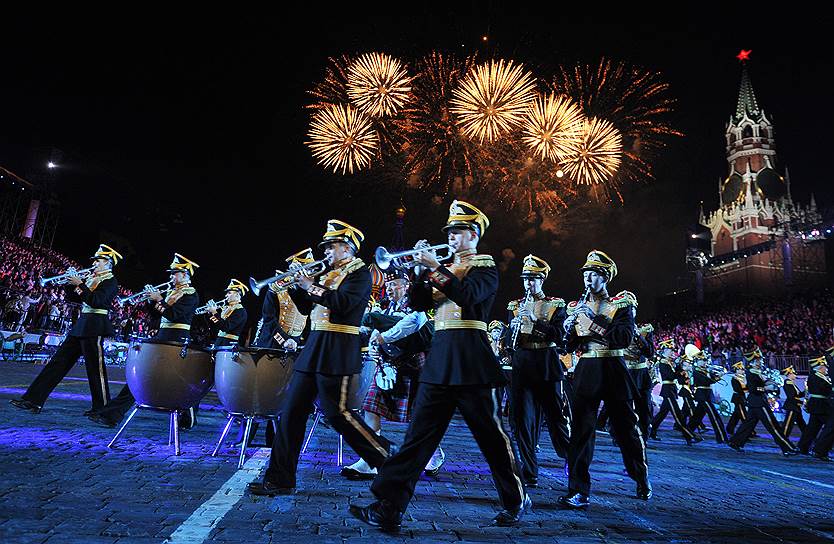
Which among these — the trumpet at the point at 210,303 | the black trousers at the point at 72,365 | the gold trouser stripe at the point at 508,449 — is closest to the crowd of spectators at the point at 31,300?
the trumpet at the point at 210,303

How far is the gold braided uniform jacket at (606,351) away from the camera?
564 cm

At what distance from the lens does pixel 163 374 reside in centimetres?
608

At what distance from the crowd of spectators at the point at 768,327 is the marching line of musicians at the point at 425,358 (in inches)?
1001

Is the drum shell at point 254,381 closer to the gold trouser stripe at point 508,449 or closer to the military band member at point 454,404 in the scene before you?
the military band member at point 454,404

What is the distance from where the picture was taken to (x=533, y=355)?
6504 millimetres

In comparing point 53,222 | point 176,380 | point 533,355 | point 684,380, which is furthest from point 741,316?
point 53,222

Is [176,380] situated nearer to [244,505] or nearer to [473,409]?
[244,505]

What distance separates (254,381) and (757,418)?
1065cm

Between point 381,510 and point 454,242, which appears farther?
point 454,242

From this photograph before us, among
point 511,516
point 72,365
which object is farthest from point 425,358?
point 72,365

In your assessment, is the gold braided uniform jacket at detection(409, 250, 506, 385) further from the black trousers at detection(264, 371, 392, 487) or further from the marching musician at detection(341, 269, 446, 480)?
the marching musician at detection(341, 269, 446, 480)

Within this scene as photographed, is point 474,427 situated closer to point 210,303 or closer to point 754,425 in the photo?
point 210,303

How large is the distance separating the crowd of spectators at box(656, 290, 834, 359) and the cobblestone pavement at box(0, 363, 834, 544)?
24.9 meters

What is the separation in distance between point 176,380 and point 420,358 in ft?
8.90
